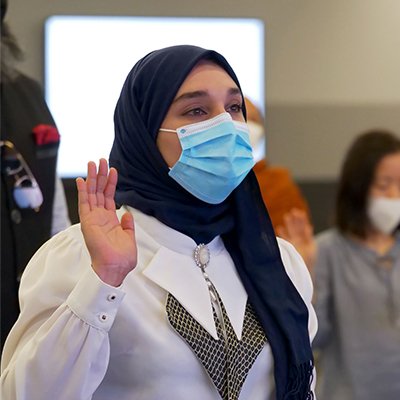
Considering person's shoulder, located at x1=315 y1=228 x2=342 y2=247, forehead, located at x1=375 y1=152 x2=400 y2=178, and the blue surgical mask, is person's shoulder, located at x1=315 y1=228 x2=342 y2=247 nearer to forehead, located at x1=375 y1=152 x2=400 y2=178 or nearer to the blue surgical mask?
forehead, located at x1=375 y1=152 x2=400 y2=178

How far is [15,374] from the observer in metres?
1.41

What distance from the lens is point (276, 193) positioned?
3.21m

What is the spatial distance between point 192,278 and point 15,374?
38 cm

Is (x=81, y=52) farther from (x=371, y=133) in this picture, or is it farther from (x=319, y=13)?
(x=371, y=133)

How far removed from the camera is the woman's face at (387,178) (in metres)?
3.41

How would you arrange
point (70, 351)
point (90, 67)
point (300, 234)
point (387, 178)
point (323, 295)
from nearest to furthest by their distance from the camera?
point (70, 351) → point (300, 234) → point (323, 295) → point (387, 178) → point (90, 67)

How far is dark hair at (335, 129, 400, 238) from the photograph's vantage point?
3424 millimetres

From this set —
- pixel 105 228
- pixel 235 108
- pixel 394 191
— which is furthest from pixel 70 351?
pixel 394 191

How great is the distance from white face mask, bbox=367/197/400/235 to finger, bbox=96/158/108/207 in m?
2.09

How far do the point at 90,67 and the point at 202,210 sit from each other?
2.90 m

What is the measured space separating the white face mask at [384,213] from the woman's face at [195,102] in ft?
6.04

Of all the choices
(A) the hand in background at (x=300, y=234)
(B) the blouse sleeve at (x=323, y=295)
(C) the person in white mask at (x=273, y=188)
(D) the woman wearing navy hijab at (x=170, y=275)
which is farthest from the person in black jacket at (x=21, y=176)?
(B) the blouse sleeve at (x=323, y=295)

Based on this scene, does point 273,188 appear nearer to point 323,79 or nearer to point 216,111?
point 216,111

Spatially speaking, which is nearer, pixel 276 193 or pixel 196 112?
pixel 196 112
